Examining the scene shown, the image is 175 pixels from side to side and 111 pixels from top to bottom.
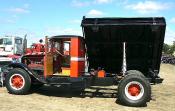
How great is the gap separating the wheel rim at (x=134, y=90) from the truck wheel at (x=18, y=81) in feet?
11.2

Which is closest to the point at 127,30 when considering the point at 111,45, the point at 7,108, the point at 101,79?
the point at 111,45

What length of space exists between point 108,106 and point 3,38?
18414 millimetres

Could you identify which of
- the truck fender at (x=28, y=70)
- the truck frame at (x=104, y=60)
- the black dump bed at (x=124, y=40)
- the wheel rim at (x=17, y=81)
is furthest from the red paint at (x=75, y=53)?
the wheel rim at (x=17, y=81)

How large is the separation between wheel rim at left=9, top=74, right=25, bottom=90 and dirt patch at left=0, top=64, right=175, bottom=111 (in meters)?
0.36

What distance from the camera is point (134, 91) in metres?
11.5

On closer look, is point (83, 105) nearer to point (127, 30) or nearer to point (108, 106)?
point (108, 106)

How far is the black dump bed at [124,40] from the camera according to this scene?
11.8 metres

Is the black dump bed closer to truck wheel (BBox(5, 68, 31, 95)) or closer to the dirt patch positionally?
the dirt patch

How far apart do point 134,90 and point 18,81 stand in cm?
404

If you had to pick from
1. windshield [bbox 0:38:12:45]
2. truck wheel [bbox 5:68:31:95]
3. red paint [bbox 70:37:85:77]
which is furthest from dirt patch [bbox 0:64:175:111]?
windshield [bbox 0:38:12:45]

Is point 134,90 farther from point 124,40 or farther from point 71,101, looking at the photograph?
point 71,101

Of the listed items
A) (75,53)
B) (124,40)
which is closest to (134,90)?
(124,40)

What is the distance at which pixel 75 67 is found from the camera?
40.2 ft

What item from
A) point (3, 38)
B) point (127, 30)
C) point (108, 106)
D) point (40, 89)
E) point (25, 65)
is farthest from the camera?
point (3, 38)
